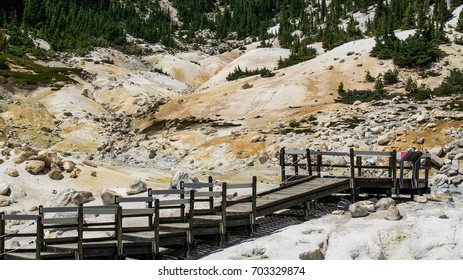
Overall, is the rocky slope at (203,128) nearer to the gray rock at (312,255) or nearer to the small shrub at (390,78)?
the small shrub at (390,78)

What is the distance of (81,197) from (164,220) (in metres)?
6.92

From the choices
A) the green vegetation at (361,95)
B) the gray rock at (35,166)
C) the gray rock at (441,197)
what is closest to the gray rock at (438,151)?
the gray rock at (441,197)

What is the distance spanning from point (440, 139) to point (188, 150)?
673 inches

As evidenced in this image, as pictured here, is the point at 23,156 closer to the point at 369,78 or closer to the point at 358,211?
the point at 358,211

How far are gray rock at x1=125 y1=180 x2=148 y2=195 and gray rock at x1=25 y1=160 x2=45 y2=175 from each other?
4.39 m

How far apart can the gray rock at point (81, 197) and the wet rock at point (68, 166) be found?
3.42 m

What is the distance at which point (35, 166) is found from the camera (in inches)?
932

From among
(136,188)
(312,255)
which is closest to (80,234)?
(312,255)

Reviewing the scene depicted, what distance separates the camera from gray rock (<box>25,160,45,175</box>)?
23.6 m

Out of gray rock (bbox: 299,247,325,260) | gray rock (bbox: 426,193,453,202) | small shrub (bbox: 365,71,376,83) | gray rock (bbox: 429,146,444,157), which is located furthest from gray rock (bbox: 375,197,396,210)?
small shrub (bbox: 365,71,376,83)

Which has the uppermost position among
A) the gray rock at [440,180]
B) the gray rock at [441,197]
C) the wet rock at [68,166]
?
the wet rock at [68,166]

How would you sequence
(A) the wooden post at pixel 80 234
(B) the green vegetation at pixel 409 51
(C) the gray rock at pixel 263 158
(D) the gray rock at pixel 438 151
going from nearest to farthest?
(A) the wooden post at pixel 80 234 → (D) the gray rock at pixel 438 151 → (C) the gray rock at pixel 263 158 → (B) the green vegetation at pixel 409 51

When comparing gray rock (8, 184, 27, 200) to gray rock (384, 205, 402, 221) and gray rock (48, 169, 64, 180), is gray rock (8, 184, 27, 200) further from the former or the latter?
gray rock (384, 205, 402, 221)

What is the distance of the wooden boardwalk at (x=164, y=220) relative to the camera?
1241 centimetres
